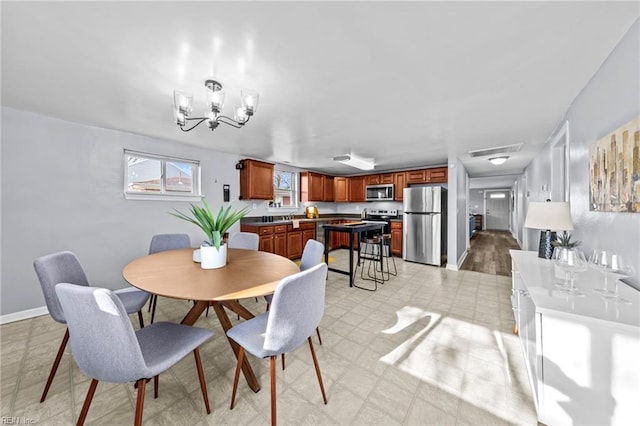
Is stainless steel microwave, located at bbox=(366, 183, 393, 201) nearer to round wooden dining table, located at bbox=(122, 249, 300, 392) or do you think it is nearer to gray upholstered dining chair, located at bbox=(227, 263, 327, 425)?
round wooden dining table, located at bbox=(122, 249, 300, 392)

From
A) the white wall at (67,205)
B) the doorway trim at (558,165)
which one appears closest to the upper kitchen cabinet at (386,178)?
the doorway trim at (558,165)

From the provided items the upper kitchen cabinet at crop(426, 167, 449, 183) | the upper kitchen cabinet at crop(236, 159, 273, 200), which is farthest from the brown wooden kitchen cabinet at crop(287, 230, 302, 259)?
the upper kitchen cabinet at crop(426, 167, 449, 183)

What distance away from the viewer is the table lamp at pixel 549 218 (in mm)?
1832

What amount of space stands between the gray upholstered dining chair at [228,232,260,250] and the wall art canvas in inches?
119

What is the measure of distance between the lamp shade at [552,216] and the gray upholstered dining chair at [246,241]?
2852 mm

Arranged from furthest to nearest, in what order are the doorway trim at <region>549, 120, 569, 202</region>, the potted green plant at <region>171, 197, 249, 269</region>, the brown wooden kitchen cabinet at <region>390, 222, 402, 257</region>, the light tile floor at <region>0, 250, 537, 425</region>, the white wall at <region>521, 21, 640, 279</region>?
1. the brown wooden kitchen cabinet at <region>390, 222, 402, 257</region>
2. the doorway trim at <region>549, 120, 569, 202</region>
3. the potted green plant at <region>171, 197, 249, 269</region>
4. the light tile floor at <region>0, 250, 537, 425</region>
5. the white wall at <region>521, 21, 640, 279</region>

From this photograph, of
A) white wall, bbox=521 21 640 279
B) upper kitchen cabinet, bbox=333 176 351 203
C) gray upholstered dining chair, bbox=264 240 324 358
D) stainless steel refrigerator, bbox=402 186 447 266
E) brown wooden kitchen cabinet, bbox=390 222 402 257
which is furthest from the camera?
upper kitchen cabinet, bbox=333 176 351 203

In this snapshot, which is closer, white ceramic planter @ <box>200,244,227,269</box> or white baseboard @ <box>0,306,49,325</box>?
white ceramic planter @ <box>200,244,227,269</box>

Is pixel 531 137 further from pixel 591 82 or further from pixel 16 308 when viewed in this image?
pixel 16 308

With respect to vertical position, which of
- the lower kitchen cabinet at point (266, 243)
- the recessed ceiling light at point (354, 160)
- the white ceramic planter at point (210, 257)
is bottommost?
the lower kitchen cabinet at point (266, 243)

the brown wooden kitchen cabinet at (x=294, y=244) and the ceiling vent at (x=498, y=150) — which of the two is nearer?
the ceiling vent at (x=498, y=150)

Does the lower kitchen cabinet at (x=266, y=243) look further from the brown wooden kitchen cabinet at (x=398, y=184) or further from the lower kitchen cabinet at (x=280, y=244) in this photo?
the brown wooden kitchen cabinet at (x=398, y=184)

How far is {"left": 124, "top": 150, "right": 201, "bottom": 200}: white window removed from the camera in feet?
10.8

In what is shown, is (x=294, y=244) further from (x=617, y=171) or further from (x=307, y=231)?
(x=617, y=171)
